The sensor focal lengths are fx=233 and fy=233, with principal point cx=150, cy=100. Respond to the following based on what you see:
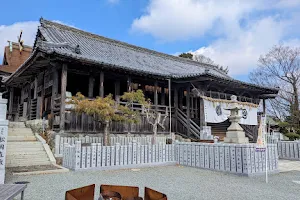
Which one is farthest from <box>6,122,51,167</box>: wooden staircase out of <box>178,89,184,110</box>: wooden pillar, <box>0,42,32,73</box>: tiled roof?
<box>0,42,32,73</box>: tiled roof

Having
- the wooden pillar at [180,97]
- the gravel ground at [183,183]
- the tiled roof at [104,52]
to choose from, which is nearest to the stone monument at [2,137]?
the gravel ground at [183,183]

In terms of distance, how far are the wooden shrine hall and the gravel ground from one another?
4482 millimetres

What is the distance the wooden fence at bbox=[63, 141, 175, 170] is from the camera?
7.99m

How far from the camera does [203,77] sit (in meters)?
13.8

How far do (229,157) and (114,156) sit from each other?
416cm

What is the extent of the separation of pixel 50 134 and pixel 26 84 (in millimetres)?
9073

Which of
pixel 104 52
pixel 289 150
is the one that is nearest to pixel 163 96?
pixel 104 52

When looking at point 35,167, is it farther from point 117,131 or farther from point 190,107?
point 190,107

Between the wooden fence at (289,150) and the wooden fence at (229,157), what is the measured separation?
5022mm

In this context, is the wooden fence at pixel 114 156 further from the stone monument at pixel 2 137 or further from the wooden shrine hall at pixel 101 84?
the wooden shrine hall at pixel 101 84

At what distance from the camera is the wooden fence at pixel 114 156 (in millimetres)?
7992

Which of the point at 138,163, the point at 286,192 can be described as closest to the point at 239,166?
the point at 286,192

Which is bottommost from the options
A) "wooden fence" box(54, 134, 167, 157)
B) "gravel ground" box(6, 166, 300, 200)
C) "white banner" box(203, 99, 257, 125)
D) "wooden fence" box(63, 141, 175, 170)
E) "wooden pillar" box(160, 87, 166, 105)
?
"gravel ground" box(6, 166, 300, 200)

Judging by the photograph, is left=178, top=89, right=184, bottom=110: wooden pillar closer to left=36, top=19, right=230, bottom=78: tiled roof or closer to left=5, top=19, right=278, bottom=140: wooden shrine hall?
left=5, top=19, right=278, bottom=140: wooden shrine hall
